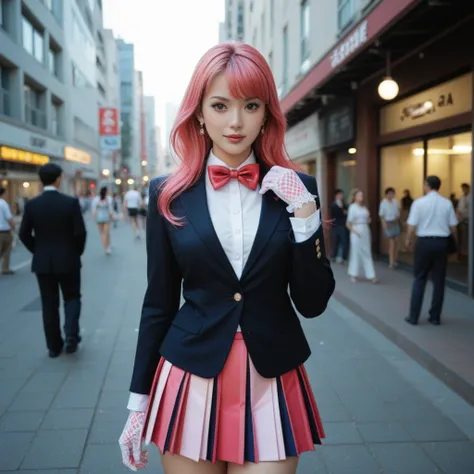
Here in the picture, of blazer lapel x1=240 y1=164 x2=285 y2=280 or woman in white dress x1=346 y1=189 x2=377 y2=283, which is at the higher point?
blazer lapel x1=240 y1=164 x2=285 y2=280

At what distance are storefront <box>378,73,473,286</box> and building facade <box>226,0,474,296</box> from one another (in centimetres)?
2

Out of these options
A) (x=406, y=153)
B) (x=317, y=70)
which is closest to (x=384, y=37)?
(x=317, y=70)

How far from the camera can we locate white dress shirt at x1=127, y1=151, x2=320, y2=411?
1785mm

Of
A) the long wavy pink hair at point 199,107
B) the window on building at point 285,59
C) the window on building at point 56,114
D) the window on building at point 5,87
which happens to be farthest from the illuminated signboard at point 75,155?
the long wavy pink hair at point 199,107

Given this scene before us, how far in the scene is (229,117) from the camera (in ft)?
6.06

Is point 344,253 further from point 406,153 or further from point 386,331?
point 386,331

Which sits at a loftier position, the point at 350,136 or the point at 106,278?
the point at 350,136

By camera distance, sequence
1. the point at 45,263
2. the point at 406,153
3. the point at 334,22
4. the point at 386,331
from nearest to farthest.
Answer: the point at 45,263 < the point at 386,331 < the point at 406,153 < the point at 334,22

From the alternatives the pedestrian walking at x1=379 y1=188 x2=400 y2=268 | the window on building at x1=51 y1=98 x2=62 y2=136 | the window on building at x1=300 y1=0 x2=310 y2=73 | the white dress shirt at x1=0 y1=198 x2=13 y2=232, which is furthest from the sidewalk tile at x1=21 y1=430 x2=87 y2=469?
the window on building at x1=51 y1=98 x2=62 y2=136

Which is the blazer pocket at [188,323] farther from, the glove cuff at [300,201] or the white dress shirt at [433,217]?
the white dress shirt at [433,217]

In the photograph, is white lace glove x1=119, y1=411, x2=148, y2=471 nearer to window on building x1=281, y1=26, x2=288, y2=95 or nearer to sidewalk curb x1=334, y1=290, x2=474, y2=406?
sidewalk curb x1=334, y1=290, x2=474, y2=406

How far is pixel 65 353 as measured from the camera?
574cm

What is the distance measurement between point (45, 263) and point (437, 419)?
148 inches

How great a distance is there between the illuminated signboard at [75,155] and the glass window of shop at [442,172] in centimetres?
2200
